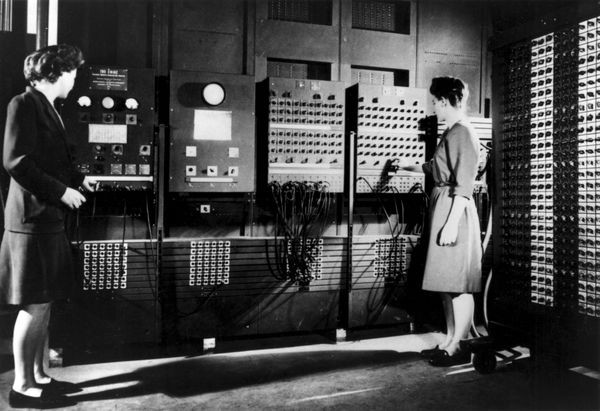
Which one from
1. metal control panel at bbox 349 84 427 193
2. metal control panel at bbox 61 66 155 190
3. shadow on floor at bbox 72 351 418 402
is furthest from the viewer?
metal control panel at bbox 349 84 427 193

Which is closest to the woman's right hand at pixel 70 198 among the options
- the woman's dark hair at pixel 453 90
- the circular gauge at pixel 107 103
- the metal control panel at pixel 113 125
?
the metal control panel at pixel 113 125

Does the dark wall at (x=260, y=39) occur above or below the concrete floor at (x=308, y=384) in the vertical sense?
above

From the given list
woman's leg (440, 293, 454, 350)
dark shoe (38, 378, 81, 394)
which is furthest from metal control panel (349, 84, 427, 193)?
dark shoe (38, 378, 81, 394)

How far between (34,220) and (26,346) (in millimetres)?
599

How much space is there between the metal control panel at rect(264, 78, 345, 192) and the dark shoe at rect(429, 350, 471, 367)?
1345mm

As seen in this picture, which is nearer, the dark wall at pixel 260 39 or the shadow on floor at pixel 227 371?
the shadow on floor at pixel 227 371

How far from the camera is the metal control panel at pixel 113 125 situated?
3090 millimetres

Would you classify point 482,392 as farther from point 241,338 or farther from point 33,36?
point 33,36

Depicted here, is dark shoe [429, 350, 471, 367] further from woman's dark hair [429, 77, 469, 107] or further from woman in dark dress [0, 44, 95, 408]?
woman in dark dress [0, 44, 95, 408]

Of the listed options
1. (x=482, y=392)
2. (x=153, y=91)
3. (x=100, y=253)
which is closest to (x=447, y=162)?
(x=482, y=392)

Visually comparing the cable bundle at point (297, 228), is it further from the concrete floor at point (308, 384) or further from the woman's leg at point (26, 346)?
the woman's leg at point (26, 346)

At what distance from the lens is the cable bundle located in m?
3.50

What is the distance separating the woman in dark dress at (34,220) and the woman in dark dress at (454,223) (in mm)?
1955

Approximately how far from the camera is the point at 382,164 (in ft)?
12.3
